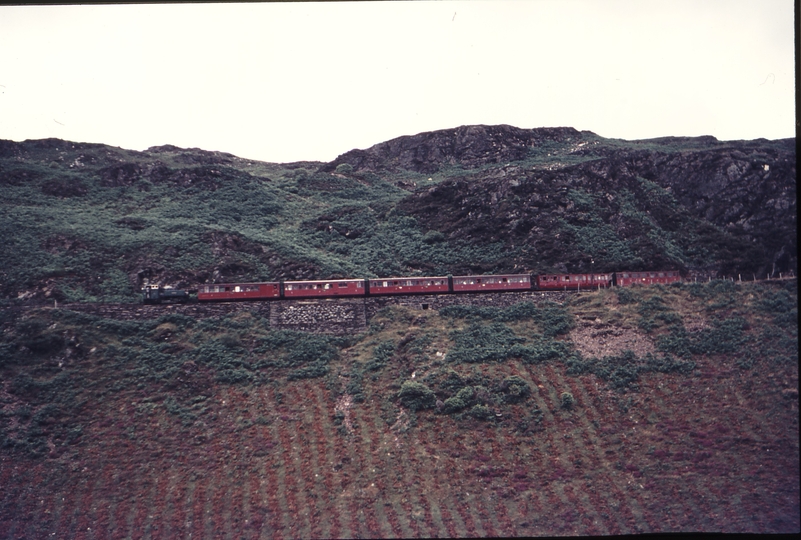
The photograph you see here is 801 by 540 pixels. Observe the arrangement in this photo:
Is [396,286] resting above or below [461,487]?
above

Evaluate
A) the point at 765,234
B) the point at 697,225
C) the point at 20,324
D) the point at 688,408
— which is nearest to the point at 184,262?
the point at 20,324

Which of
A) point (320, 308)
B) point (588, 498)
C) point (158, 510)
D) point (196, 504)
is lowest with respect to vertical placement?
point (158, 510)

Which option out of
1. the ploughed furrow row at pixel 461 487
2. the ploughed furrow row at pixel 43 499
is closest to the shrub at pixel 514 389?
the ploughed furrow row at pixel 461 487

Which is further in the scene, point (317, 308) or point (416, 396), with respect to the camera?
point (317, 308)

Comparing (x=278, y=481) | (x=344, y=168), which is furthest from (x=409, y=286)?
(x=344, y=168)

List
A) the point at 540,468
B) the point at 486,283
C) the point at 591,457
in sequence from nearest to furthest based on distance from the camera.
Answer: the point at 540,468 → the point at 591,457 → the point at 486,283

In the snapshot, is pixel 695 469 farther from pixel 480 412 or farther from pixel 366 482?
pixel 366 482

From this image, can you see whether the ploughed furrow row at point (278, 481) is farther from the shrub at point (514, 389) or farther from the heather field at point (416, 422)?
the shrub at point (514, 389)

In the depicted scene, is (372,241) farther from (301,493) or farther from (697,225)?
(301,493)
